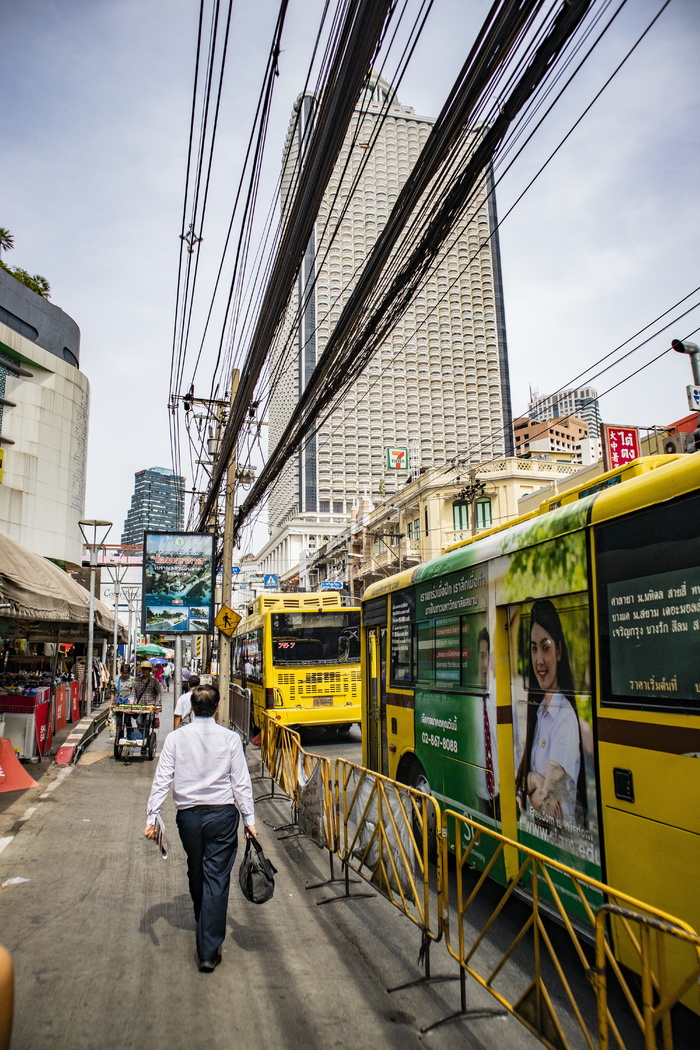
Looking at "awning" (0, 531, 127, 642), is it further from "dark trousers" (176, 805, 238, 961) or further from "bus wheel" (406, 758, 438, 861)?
"bus wheel" (406, 758, 438, 861)

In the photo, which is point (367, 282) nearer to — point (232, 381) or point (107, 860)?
point (107, 860)

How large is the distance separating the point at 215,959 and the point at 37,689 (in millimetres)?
10285

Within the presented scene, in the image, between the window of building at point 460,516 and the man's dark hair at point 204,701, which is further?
the window of building at point 460,516

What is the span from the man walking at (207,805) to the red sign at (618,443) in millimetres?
18795

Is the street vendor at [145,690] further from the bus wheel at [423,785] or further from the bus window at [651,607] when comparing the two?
the bus window at [651,607]

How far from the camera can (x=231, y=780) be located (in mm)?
4730

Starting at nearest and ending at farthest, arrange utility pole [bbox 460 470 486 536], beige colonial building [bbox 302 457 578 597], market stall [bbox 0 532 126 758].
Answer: market stall [bbox 0 532 126 758]
utility pole [bbox 460 470 486 536]
beige colonial building [bbox 302 457 578 597]

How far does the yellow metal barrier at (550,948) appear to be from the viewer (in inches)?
102

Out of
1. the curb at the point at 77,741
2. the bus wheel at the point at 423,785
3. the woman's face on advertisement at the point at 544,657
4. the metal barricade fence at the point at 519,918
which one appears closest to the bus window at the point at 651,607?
the woman's face on advertisement at the point at 544,657

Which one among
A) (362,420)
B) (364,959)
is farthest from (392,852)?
(362,420)

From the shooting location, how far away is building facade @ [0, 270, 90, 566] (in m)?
32.8

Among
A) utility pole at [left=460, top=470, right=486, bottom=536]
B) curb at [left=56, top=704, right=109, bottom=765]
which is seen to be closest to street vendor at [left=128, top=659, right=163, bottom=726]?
curb at [left=56, top=704, right=109, bottom=765]

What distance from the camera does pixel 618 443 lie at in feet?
68.9

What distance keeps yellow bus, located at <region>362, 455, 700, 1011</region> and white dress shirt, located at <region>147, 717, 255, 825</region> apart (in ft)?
6.38
